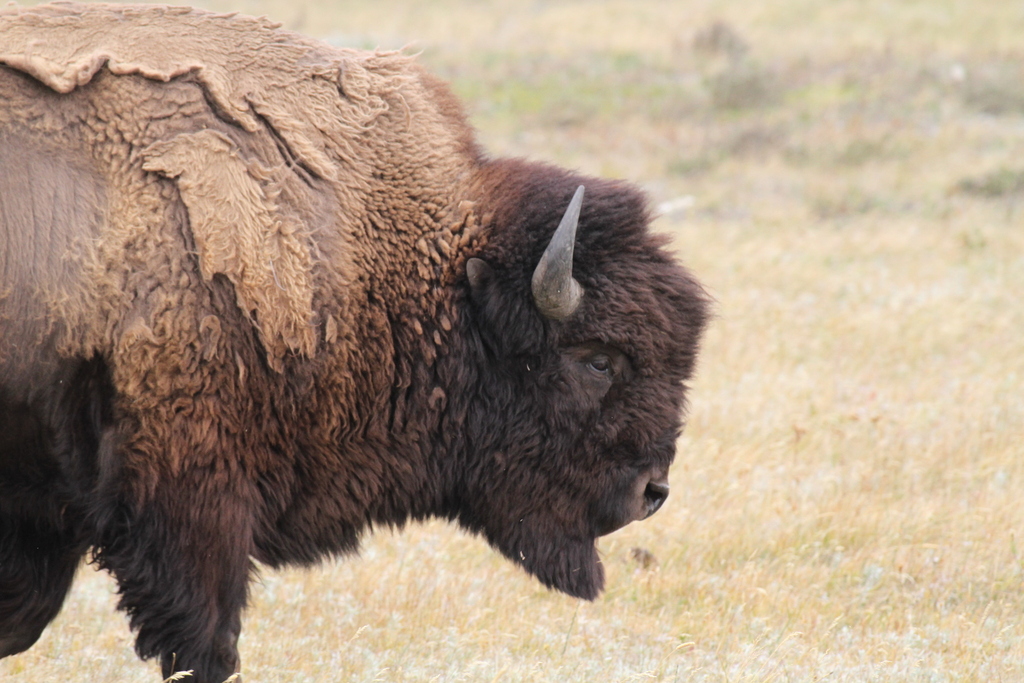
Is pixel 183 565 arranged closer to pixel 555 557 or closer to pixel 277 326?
pixel 277 326

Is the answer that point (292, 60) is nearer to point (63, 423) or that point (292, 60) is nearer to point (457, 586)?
point (63, 423)

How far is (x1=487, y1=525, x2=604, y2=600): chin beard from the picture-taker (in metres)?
4.17

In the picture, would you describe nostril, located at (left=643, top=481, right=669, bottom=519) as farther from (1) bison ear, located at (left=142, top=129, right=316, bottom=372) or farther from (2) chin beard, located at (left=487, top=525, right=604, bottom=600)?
(1) bison ear, located at (left=142, top=129, right=316, bottom=372)

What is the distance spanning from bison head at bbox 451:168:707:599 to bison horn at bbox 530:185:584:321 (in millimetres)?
13

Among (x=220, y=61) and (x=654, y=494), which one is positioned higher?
(x=220, y=61)

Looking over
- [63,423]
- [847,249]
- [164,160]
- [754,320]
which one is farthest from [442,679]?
[847,249]

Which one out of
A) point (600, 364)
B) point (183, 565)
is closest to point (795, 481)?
point (600, 364)

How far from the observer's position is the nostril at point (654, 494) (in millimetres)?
4051

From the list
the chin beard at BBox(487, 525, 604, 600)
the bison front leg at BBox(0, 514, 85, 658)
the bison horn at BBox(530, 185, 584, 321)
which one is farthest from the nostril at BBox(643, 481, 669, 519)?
the bison front leg at BBox(0, 514, 85, 658)

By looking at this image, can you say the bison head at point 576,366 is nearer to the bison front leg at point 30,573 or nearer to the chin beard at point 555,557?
the chin beard at point 555,557

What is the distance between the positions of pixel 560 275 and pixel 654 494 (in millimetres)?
963

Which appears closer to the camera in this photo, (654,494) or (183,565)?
(183,565)

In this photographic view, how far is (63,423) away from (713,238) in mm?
10749

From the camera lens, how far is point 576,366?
3947 mm
